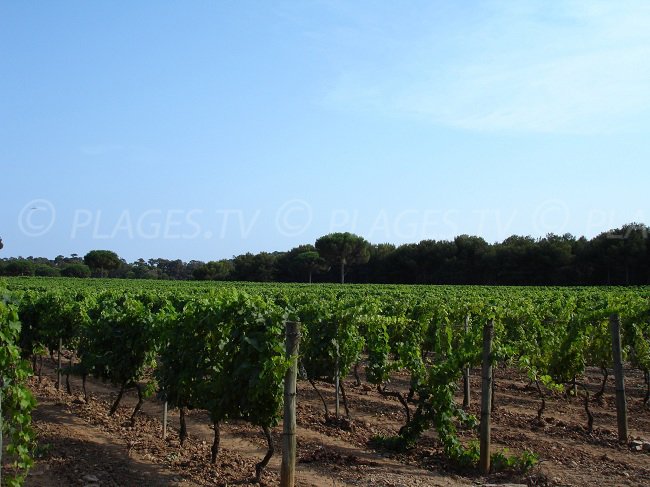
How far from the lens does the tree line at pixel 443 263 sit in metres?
64.2

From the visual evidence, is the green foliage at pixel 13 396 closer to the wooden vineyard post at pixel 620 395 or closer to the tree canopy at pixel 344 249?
the wooden vineyard post at pixel 620 395

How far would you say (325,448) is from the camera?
321 inches

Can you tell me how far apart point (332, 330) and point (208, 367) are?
3.01 meters

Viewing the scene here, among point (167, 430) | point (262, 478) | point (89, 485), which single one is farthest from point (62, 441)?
point (262, 478)

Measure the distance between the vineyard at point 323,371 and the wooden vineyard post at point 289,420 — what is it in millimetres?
119

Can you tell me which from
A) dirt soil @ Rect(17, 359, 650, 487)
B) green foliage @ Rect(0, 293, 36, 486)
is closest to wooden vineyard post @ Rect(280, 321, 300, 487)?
dirt soil @ Rect(17, 359, 650, 487)

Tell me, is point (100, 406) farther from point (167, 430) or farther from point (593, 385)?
point (593, 385)

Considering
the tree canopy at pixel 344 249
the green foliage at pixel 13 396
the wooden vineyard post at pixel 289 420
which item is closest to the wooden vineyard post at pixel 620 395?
the wooden vineyard post at pixel 289 420

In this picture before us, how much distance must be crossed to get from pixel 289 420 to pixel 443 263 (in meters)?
74.9

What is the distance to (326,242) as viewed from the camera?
302 ft

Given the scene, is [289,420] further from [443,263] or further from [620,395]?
[443,263]

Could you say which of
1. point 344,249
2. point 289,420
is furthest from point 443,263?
point 289,420

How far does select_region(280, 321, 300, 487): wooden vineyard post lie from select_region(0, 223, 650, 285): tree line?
63.4 m

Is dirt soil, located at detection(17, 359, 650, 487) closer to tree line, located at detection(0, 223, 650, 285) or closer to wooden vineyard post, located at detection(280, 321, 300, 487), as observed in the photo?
wooden vineyard post, located at detection(280, 321, 300, 487)
